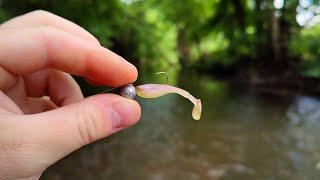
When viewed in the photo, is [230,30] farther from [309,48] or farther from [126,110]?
[126,110]

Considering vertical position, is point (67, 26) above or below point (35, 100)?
above

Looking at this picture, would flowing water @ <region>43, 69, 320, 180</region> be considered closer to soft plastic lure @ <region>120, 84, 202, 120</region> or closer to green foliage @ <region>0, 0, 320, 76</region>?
soft plastic lure @ <region>120, 84, 202, 120</region>

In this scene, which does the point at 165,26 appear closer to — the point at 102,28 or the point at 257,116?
the point at 102,28

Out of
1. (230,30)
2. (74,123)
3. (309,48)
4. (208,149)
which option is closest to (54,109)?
(74,123)

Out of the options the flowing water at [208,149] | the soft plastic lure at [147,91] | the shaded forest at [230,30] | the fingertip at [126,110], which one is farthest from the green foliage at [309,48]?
the fingertip at [126,110]

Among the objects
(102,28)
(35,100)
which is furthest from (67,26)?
(102,28)

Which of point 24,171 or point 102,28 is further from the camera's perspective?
point 102,28

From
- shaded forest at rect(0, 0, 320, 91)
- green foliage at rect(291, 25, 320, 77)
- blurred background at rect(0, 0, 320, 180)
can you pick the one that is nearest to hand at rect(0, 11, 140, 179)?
blurred background at rect(0, 0, 320, 180)

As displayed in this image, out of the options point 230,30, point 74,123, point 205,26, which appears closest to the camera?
point 74,123
